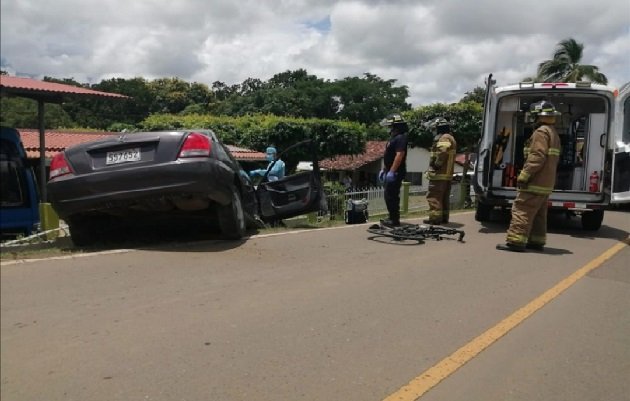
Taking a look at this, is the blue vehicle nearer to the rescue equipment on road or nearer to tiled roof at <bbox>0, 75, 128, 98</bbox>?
tiled roof at <bbox>0, 75, 128, 98</bbox>

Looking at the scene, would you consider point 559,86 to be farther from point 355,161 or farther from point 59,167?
point 355,161

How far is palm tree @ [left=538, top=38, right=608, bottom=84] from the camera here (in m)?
30.9

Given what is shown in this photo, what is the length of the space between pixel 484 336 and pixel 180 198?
2.50 meters

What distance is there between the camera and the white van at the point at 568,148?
9234 mm

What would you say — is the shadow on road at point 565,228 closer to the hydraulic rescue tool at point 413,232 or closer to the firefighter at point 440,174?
the firefighter at point 440,174

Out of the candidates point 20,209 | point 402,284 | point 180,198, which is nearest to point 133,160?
point 180,198

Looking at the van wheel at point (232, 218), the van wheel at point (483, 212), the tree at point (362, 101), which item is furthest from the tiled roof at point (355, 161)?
the van wheel at point (232, 218)

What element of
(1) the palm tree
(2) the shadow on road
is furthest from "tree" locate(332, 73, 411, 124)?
(2) the shadow on road

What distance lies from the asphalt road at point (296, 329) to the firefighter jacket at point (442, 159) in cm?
347

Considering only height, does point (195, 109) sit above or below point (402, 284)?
above

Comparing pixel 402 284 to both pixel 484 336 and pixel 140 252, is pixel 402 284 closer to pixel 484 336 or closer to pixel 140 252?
pixel 484 336

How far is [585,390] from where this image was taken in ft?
11.0

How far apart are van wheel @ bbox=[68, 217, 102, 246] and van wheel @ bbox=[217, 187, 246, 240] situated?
2.19m

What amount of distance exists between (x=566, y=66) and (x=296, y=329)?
106ft
